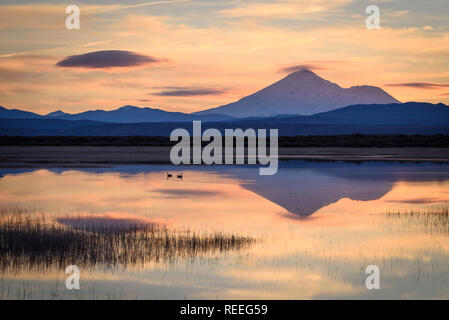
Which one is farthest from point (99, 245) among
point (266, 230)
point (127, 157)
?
point (127, 157)

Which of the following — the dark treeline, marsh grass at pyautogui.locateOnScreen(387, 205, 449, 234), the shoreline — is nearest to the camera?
marsh grass at pyautogui.locateOnScreen(387, 205, 449, 234)

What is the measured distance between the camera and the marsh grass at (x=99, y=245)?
1526 cm

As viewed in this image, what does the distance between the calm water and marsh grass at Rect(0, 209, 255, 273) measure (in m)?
0.45

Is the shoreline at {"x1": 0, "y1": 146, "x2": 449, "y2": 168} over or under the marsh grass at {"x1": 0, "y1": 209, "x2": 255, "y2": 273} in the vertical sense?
over

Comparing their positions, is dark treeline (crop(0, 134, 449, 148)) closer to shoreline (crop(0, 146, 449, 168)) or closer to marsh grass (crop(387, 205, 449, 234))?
shoreline (crop(0, 146, 449, 168))

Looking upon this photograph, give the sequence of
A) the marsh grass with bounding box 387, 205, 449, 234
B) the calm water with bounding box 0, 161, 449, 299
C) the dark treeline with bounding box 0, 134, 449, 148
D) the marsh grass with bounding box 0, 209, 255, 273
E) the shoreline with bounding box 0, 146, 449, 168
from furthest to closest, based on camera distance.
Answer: the dark treeline with bounding box 0, 134, 449, 148 < the shoreline with bounding box 0, 146, 449, 168 < the marsh grass with bounding box 387, 205, 449, 234 < the marsh grass with bounding box 0, 209, 255, 273 < the calm water with bounding box 0, 161, 449, 299

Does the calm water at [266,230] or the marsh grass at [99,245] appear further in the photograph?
the marsh grass at [99,245]

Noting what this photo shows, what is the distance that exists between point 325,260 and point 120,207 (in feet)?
38.8

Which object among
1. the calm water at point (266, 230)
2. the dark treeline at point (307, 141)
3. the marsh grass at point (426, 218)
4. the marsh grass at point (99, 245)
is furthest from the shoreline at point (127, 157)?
the marsh grass at point (426, 218)

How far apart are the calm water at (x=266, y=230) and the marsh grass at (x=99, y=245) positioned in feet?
1.46

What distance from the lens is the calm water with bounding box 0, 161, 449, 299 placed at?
43.7ft

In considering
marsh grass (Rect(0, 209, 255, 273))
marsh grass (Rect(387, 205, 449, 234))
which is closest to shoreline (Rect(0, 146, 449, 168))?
marsh grass (Rect(0, 209, 255, 273))

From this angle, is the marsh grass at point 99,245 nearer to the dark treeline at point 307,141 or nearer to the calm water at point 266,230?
the calm water at point 266,230
